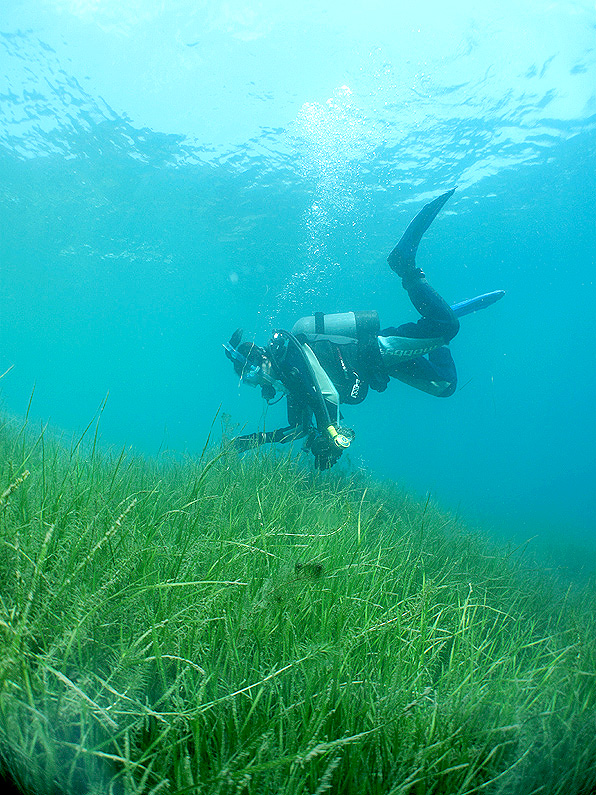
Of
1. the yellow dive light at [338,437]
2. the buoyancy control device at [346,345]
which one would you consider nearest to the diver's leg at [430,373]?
the buoyancy control device at [346,345]

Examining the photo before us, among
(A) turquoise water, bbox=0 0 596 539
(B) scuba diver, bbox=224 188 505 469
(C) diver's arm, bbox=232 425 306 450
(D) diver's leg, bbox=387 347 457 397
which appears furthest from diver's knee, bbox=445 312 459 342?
(C) diver's arm, bbox=232 425 306 450

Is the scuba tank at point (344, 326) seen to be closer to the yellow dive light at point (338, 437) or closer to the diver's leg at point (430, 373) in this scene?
the diver's leg at point (430, 373)

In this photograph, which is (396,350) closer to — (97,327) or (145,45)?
(145,45)

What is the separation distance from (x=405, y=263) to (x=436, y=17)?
13524 mm

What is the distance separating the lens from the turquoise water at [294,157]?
13.4 meters

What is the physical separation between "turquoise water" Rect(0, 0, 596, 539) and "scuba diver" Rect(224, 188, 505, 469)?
81 centimetres

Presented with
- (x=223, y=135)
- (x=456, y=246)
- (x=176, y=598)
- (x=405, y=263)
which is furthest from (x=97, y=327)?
(x=176, y=598)

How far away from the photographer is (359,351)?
646 cm

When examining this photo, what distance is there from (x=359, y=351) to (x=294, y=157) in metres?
15.7

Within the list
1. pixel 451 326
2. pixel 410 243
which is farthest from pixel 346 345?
pixel 410 243

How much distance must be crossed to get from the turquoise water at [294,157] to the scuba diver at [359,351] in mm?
809

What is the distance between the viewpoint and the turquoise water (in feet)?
44.1

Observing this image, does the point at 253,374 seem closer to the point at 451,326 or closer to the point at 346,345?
the point at 346,345

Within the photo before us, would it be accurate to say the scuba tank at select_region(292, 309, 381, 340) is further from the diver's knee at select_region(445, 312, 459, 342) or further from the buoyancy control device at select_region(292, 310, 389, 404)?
the diver's knee at select_region(445, 312, 459, 342)
